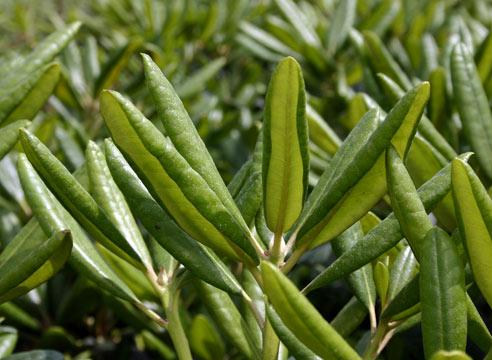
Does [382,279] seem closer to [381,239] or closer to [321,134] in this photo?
[381,239]

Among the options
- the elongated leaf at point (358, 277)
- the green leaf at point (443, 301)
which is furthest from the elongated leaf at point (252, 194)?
the green leaf at point (443, 301)

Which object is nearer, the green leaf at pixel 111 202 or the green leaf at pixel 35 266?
the green leaf at pixel 35 266

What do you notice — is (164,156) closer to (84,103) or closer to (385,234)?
(385,234)

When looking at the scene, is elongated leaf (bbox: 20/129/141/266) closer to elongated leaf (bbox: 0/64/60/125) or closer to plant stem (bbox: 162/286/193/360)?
plant stem (bbox: 162/286/193/360)

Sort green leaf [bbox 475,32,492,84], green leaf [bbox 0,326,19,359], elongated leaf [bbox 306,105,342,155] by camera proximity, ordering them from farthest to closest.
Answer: green leaf [bbox 475,32,492,84] → elongated leaf [bbox 306,105,342,155] → green leaf [bbox 0,326,19,359]

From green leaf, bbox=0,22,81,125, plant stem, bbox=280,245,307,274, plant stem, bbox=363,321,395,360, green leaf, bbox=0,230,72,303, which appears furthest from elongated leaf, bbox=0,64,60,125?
plant stem, bbox=363,321,395,360

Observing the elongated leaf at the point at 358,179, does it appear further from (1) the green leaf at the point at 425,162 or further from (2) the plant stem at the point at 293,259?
(1) the green leaf at the point at 425,162
